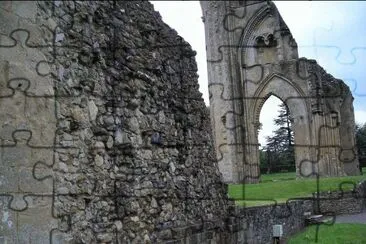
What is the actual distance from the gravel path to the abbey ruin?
7267 millimetres

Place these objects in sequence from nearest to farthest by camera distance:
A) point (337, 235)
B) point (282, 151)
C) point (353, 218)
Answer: point (337, 235) → point (353, 218) → point (282, 151)

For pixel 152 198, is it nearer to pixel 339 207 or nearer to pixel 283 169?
pixel 339 207

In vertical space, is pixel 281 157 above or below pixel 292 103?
below

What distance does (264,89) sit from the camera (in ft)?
108

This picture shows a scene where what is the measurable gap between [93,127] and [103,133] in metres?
0.18

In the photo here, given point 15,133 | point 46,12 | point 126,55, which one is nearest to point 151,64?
point 126,55

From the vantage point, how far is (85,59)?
18.0 ft

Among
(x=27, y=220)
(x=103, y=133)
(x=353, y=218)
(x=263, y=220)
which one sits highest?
(x=103, y=133)

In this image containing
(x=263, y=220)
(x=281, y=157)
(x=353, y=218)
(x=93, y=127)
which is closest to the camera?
(x=93, y=127)

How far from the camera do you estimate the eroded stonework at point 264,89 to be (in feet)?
94.8

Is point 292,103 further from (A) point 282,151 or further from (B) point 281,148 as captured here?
(B) point 281,148

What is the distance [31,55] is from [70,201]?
1.54m

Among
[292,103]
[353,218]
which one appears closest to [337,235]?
[353,218]

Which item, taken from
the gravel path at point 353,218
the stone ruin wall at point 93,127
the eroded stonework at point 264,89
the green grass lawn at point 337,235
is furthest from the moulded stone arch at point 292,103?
the stone ruin wall at point 93,127
